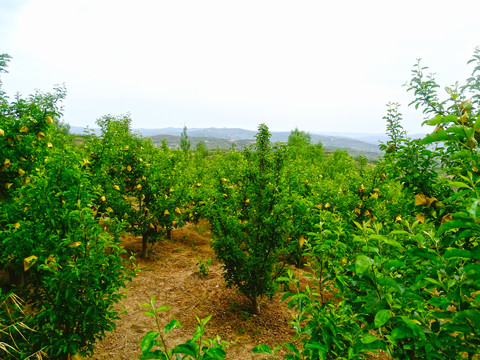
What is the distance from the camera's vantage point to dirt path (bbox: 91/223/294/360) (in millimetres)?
4961

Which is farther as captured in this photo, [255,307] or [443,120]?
[255,307]

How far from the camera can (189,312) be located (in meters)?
6.14

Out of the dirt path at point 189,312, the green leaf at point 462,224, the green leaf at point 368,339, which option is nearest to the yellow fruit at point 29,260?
the dirt path at point 189,312

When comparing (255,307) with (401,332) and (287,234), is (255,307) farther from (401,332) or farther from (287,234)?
(401,332)

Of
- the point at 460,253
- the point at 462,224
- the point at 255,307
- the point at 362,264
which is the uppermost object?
the point at 462,224

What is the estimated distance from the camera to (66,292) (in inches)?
115

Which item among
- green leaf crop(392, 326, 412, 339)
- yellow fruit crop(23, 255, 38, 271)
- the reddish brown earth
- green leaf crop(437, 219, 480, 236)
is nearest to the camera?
green leaf crop(437, 219, 480, 236)

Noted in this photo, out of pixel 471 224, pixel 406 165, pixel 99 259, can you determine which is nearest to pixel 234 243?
pixel 99 259

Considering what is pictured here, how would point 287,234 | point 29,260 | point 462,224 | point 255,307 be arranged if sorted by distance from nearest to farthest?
1. point 462,224
2. point 29,260
3. point 287,234
4. point 255,307

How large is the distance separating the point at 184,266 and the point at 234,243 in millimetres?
4107

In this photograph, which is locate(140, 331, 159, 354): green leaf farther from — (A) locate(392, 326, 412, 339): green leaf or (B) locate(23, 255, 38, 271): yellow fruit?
(B) locate(23, 255, 38, 271): yellow fruit

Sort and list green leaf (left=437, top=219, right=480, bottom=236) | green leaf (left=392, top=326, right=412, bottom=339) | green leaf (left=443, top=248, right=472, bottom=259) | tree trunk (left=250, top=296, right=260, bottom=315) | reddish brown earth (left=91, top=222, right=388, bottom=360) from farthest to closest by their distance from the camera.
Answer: tree trunk (left=250, top=296, right=260, bottom=315), reddish brown earth (left=91, top=222, right=388, bottom=360), green leaf (left=392, top=326, right=412, bottom=339), green leaf (left=443, top=248, right=472, bottom=259), green leaf (left=437, top=219, right=480, bottom=236)

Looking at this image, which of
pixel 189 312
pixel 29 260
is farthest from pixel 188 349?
pixel 189 312

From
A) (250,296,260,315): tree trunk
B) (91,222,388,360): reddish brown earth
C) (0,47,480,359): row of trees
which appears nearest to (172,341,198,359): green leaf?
(0,47,480,359): row of trees
